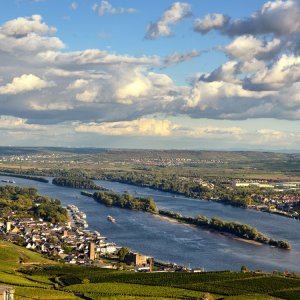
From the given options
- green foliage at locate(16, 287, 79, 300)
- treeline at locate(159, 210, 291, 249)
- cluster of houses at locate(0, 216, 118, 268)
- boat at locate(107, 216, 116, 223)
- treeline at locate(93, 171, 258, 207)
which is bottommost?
cluster of houses at locate(0, 216, 118, 268)

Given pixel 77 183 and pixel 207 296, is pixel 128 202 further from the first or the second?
pixel 207 296

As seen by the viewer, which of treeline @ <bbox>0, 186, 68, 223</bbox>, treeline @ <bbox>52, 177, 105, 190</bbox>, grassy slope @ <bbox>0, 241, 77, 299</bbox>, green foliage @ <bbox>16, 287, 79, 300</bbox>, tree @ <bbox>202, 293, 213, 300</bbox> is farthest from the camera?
treeline @ <bbox>52, 177, 105, 190</bbox>

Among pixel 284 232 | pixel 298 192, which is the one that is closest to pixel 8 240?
pixel 284 232

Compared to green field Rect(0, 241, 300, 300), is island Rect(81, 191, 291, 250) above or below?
above

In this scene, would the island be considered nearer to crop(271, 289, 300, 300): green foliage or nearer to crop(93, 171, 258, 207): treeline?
crop(93, 171, 258, 207): treeline

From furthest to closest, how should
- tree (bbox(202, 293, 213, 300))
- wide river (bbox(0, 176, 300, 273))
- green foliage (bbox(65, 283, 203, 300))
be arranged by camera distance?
wide river (bbox(0, 176, 300, 273)) → green foliage (bbox(65, 283, 203, 300)) → tree (bbox(202, 293, 213, 300))

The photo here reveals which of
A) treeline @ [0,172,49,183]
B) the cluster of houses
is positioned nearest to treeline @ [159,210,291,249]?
the cluster of houses

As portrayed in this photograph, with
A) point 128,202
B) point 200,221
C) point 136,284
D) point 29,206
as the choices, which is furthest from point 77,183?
point 136,284
